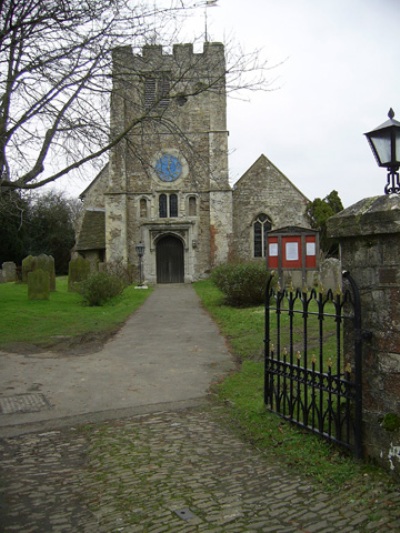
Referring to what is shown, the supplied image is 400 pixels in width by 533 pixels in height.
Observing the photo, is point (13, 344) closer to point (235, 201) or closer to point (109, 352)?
point (109, 352)

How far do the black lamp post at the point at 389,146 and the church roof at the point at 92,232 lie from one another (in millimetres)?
27766

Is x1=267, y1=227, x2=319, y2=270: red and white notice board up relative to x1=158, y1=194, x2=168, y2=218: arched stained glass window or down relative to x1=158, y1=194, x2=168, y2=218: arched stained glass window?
down

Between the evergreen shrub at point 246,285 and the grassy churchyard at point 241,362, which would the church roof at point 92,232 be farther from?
the evergreen shrub at point 246,285

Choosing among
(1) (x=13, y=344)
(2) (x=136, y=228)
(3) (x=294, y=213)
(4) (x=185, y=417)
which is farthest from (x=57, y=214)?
(4) (x=185, y=417)

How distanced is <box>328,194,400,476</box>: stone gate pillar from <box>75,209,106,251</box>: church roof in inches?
1097

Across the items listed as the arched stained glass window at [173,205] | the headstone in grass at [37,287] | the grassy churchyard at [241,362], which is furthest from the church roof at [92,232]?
the headstone in grass at [37,287]

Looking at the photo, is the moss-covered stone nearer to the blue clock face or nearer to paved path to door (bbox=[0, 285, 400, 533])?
paved path to door (bbox=[0, 285, 400, 533])

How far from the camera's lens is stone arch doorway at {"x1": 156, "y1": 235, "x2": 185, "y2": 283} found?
98.1ft

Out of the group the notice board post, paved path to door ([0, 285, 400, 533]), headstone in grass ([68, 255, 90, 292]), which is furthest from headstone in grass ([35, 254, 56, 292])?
paved path to door ([0, 285, 400, 533])

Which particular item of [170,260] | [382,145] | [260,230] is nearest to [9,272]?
[170,260]

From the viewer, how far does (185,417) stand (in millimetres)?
5477

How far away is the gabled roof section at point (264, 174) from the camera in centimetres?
2981

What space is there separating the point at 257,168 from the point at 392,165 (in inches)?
1036

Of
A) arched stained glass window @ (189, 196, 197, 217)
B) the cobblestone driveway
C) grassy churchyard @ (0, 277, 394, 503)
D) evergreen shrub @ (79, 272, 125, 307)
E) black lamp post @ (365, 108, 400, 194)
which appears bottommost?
the cobblestone driveway
